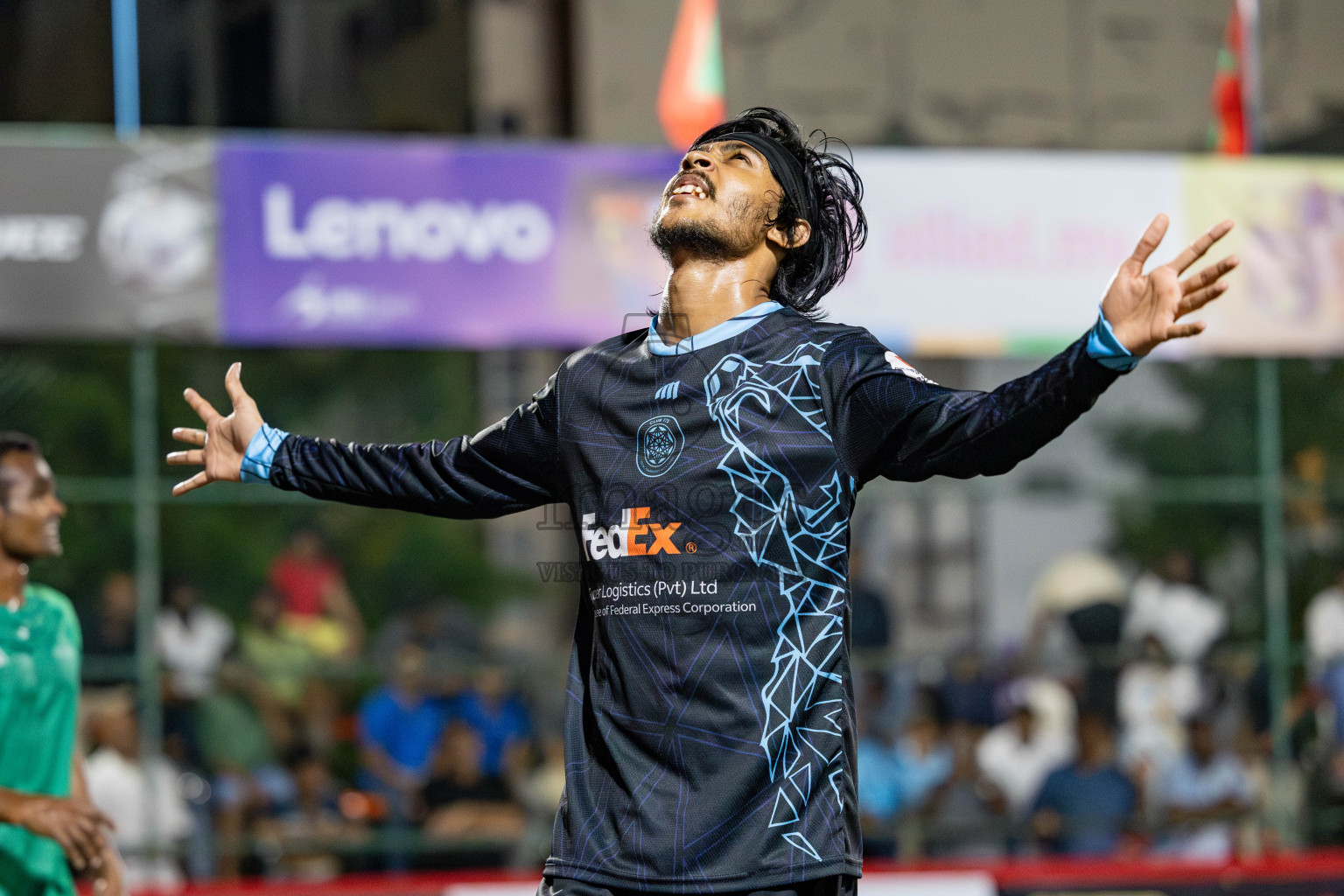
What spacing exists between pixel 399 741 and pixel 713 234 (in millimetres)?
6505

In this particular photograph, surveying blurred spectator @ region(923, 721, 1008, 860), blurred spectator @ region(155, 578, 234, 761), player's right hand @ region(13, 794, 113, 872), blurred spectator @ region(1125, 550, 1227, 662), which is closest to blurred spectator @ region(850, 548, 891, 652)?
blurred spectator @ region(923, 721, 1008, 860)

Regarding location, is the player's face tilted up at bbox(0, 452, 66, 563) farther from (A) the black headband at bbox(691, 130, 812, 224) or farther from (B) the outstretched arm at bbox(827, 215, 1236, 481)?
(B) the outstretched arm at bbox(827, 215, 1236, 481)

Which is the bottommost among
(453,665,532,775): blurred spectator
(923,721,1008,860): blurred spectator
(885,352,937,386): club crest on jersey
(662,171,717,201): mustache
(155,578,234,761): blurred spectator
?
(923,721,1008,860): blurred spectator

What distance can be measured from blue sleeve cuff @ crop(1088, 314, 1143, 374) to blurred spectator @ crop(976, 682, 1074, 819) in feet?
23.6

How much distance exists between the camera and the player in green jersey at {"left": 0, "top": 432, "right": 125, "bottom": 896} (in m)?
4.98

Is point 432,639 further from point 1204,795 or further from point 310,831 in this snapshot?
point 1204,795

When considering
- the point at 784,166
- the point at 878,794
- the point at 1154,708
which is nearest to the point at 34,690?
the point at 784,166

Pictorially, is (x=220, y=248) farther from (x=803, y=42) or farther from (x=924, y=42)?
(x=924, y=42)

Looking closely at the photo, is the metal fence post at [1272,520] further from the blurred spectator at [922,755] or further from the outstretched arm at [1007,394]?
the outstretched arm at [1007,394]

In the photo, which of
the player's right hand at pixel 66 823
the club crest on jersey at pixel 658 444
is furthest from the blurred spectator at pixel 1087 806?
the club crest on jersey at pixel 658 444

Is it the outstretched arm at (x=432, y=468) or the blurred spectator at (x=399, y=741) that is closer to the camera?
the outstretched arm at (x=432, y=468)

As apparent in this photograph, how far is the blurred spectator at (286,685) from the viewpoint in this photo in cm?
955

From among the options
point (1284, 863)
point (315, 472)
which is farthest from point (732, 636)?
point (1284, 863)

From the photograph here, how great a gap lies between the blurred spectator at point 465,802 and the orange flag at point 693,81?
362cm
